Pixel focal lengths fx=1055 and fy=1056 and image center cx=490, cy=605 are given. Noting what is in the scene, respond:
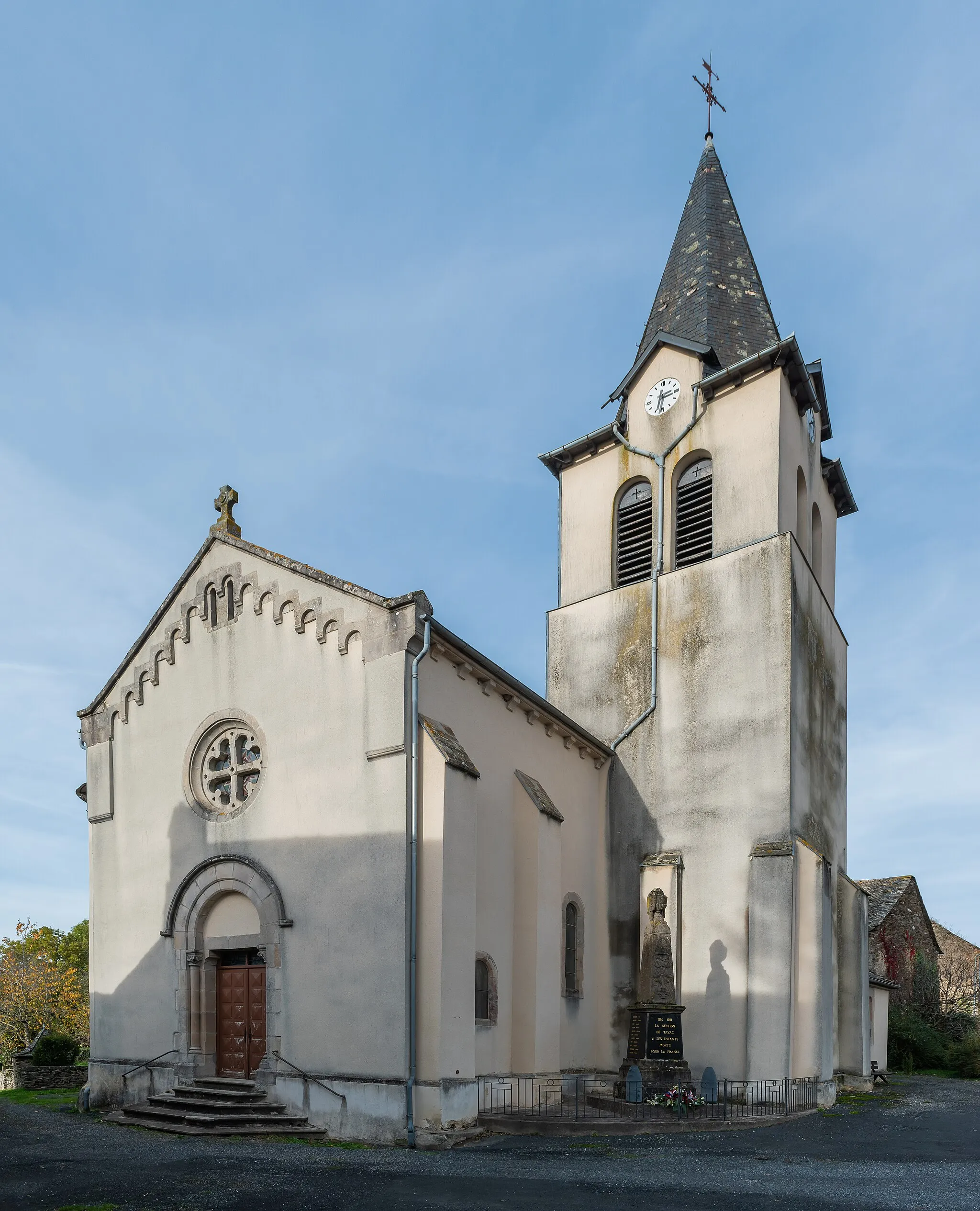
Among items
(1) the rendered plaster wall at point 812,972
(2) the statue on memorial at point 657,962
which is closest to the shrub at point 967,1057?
(1) the rendered plaster wall at point 812,972

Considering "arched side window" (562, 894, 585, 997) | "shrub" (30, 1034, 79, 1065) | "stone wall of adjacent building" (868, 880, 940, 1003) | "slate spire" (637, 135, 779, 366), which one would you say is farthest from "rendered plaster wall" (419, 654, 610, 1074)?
"stone wall of adjacent building" (868, 880, 940, 1003)

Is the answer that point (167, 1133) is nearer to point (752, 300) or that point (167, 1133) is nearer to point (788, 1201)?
point (788, 1201)

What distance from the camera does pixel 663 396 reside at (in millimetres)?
24109

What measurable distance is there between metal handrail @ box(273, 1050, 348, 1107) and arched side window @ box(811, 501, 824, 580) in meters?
15.1

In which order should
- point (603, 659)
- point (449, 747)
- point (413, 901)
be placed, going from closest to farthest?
1. point (413, 901)
2. point (449, 747)
3. point (603, 659)

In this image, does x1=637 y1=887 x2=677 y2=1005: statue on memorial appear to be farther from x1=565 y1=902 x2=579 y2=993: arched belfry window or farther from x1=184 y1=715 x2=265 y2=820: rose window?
x1=184 y1=715 x2=265 y2=820: rose window

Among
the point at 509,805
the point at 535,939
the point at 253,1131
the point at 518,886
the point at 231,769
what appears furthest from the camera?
the point at 509,805

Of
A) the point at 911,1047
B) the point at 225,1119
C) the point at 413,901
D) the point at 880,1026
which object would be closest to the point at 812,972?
the point at 413,901

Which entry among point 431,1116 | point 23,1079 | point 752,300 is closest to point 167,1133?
point 431,1116

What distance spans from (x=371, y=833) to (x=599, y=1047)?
752 centimetres

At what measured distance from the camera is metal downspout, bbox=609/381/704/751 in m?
21.7

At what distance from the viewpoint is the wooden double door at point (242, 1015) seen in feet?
54.5

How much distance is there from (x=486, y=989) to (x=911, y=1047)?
19.5 metres

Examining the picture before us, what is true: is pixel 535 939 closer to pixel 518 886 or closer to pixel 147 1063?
pixel 518 886
